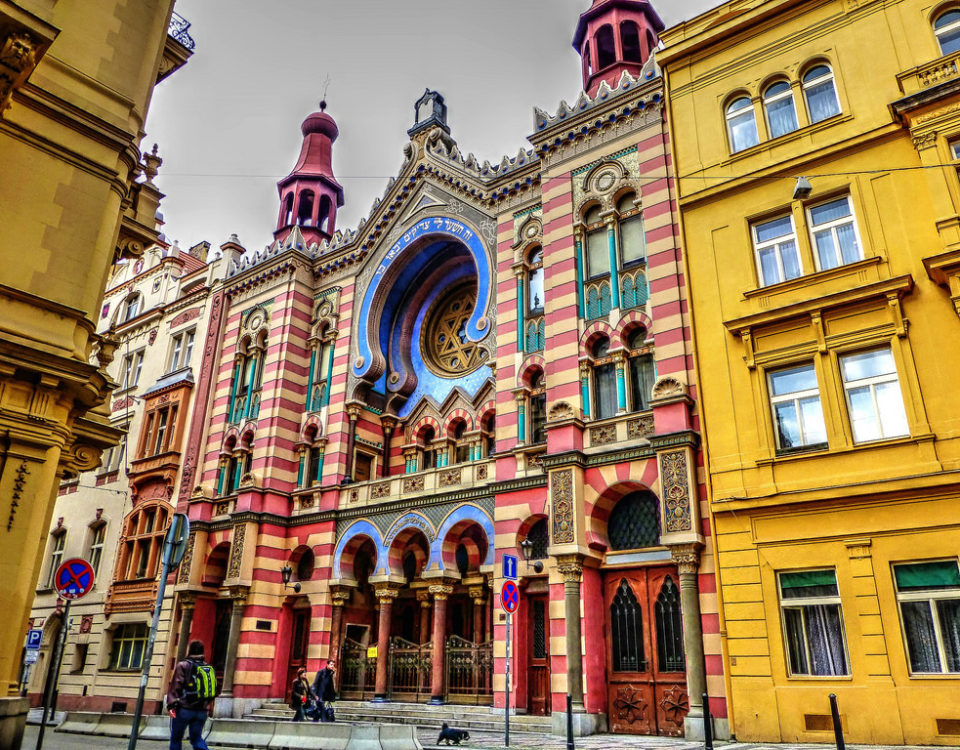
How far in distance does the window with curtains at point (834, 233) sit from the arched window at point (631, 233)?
4927 mm

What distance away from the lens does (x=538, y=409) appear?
21859mm

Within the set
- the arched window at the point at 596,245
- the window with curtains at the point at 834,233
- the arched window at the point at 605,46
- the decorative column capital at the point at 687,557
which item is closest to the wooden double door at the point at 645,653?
the decorative column capital at the point at 687,557

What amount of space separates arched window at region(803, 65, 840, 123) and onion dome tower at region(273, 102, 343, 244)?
24.5 m

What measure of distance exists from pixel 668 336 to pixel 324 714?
12.8m

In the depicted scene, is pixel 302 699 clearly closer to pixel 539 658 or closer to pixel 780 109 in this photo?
pixel 539 658

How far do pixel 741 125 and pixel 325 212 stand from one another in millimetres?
24170

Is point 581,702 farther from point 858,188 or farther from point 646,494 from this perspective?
point 858,188

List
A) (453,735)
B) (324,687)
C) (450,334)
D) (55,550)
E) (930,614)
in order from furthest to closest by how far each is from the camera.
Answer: (55,550) < (450,334) < (324,687) < (453,735) < (930,614)

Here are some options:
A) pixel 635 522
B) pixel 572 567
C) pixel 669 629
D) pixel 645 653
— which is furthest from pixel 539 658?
pixel 635 522

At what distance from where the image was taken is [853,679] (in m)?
13.2

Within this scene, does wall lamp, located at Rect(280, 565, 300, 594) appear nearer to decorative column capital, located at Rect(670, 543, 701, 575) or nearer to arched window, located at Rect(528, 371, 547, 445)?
arched window, located at Rect(528, 371, 547, 445)

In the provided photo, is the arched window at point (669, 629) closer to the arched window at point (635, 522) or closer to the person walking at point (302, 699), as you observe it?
the arched window at point (635, 522)

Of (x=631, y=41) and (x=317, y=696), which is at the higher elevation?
A: (x=631, y=41)

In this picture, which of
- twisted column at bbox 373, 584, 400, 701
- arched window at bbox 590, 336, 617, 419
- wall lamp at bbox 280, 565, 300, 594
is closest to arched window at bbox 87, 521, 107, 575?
wall lamp at bbox 280, 565, 300, 594
